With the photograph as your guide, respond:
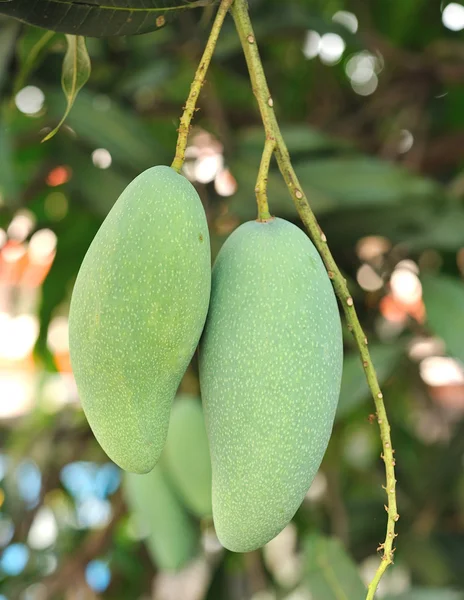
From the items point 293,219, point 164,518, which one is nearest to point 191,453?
point 164,518

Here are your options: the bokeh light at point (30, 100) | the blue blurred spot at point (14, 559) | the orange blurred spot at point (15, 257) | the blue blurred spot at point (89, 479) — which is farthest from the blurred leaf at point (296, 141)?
the blue blurred spot at point (14, 559)

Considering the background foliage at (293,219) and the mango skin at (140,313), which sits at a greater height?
the mango skin at (140,313)

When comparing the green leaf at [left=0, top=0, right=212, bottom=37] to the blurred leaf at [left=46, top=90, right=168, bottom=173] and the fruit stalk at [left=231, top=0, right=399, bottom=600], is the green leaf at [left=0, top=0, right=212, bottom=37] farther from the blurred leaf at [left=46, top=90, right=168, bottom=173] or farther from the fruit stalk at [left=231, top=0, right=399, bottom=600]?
the blurred leaf at [left=46, top=90, right=168, bottom=173]

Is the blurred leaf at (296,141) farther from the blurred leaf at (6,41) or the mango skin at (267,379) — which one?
the mango skin at (267,379)

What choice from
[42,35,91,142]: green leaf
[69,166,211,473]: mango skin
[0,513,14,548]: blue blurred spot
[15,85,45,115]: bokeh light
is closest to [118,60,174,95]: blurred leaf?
[15,85,45,115]: bokeh light

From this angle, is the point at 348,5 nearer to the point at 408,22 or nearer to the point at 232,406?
the point at 408,22
